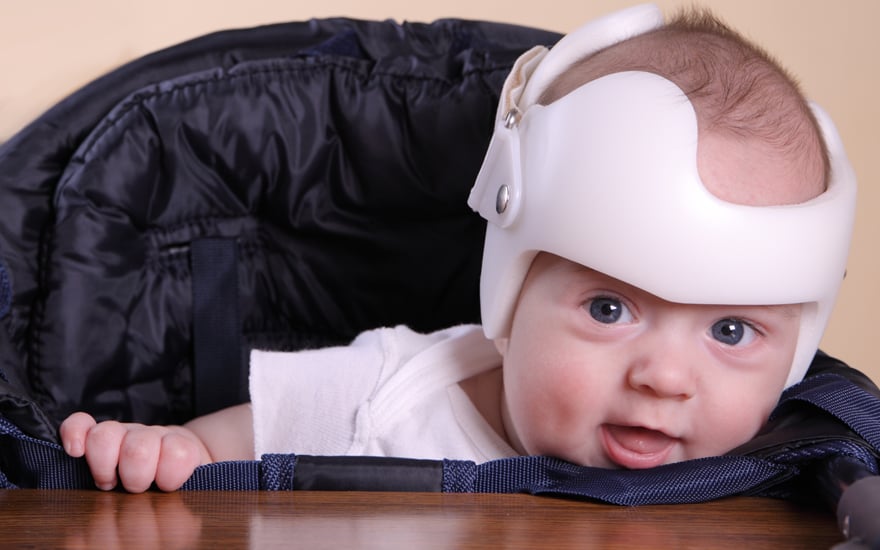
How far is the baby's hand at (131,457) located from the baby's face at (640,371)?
279mm

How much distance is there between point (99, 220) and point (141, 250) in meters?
0.06

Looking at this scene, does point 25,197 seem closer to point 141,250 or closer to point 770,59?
point 141,250

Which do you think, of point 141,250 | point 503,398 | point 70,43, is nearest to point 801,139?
point 503,398

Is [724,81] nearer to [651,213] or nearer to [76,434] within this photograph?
[651,213]

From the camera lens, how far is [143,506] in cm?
68

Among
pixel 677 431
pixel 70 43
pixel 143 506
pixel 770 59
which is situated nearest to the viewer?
pixel 143 506

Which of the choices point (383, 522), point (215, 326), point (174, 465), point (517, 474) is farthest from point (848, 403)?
point (215, 326)

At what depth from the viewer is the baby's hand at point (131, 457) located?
725 millimetres

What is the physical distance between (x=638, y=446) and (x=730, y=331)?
0.11 metres

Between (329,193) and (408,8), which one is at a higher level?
(408,8)

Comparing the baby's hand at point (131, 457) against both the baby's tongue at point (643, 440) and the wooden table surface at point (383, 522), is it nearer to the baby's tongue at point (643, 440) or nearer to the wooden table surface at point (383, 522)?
the wooden table surface at point (383, 522)

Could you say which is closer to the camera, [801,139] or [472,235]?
[801,139]

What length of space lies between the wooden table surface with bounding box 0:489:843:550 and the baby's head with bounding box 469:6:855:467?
0.47 feet

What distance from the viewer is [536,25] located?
1.69m
